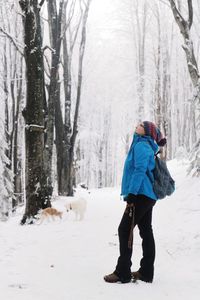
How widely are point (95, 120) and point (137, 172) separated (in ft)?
108

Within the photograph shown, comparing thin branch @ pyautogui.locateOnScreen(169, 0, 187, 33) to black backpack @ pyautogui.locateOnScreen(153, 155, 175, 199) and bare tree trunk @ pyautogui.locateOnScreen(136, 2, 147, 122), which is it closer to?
black backpack @ pyautogui.locateOnScreen(153, 155, 175, 199)

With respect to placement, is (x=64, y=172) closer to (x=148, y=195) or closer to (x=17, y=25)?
(x=17, y=25)

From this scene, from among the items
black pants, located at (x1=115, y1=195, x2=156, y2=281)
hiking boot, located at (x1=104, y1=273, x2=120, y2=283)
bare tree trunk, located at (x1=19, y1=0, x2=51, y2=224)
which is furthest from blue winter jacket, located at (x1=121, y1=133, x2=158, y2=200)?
bare tree trunk, located at (x1=19, y1=0, x2=51, y2=224)

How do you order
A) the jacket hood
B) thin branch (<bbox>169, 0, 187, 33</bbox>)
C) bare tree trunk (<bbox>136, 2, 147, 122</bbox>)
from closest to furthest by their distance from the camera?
1. the jacket hood
2. thin branch (<bbox>169, 0, 187, 33</bbox>)
3. bare tree trunk (<bbox>136, 2, 147, 122</bbox>)

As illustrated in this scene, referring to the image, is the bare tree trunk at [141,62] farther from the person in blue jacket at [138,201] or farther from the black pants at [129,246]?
the black pants at [129,246]

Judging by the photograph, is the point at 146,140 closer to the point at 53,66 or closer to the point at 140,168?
the point at 140,168

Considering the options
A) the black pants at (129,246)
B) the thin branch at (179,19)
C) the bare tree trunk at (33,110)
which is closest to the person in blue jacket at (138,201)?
the black pants at (129,246)

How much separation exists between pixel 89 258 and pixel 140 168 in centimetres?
183

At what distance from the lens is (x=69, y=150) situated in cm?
1507

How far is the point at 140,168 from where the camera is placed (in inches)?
180

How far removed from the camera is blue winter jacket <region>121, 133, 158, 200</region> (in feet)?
14.9

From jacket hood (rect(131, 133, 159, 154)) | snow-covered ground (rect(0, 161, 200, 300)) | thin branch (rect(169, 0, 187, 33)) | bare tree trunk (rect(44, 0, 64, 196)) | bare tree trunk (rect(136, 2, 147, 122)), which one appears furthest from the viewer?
bare tree trunk (rect(136, 2, 147, 122))

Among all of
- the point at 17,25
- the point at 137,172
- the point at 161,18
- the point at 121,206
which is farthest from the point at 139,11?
the point at 137,172

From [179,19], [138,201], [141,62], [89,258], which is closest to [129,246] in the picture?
[138,201]
